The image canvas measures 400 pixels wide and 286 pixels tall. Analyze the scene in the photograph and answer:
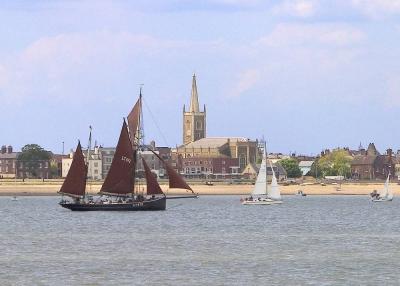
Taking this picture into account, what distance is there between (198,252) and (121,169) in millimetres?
49799

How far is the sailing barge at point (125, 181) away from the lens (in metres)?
119

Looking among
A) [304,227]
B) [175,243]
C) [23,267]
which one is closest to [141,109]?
[304,227]

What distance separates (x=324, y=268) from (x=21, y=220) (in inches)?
2390

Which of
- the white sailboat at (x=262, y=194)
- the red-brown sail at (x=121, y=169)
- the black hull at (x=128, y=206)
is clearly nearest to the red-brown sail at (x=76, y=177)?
the black hull at (x=128, y=206)

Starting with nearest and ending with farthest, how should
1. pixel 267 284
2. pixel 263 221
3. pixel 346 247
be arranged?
pixel 267 284 → pixel 346 247 → pixel 263 221

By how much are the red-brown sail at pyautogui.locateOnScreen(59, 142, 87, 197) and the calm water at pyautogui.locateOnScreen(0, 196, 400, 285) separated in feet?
43.3

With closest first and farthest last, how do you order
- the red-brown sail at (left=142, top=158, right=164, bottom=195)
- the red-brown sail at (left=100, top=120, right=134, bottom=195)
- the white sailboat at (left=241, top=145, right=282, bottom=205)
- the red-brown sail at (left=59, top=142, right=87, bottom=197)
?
1. the red-brown sail at (left=100, top=120, right=134, bottom=195)
2. the red-brown sail at (left=142, top=158, right=164, bottom=195)
3. the red-brown sail at (left=59, top=142, right=87, bottom=197)
4. the white sailboat at (left=241, top=145, right=282, bottom=205)

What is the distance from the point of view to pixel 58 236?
86.1 metres

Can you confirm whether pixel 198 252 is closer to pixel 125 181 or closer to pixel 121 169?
pixel 121 169

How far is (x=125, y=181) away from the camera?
11956cm

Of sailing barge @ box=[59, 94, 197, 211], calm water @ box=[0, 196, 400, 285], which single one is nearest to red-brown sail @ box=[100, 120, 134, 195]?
sailing barge @ box=[59, 94, 197, 211]

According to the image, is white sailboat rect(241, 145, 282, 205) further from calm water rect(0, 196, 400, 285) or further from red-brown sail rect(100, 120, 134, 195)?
calm water rect(0, 196, 400, 285)

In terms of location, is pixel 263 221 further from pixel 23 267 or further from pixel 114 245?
pixel 23 267

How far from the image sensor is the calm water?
185 feet
